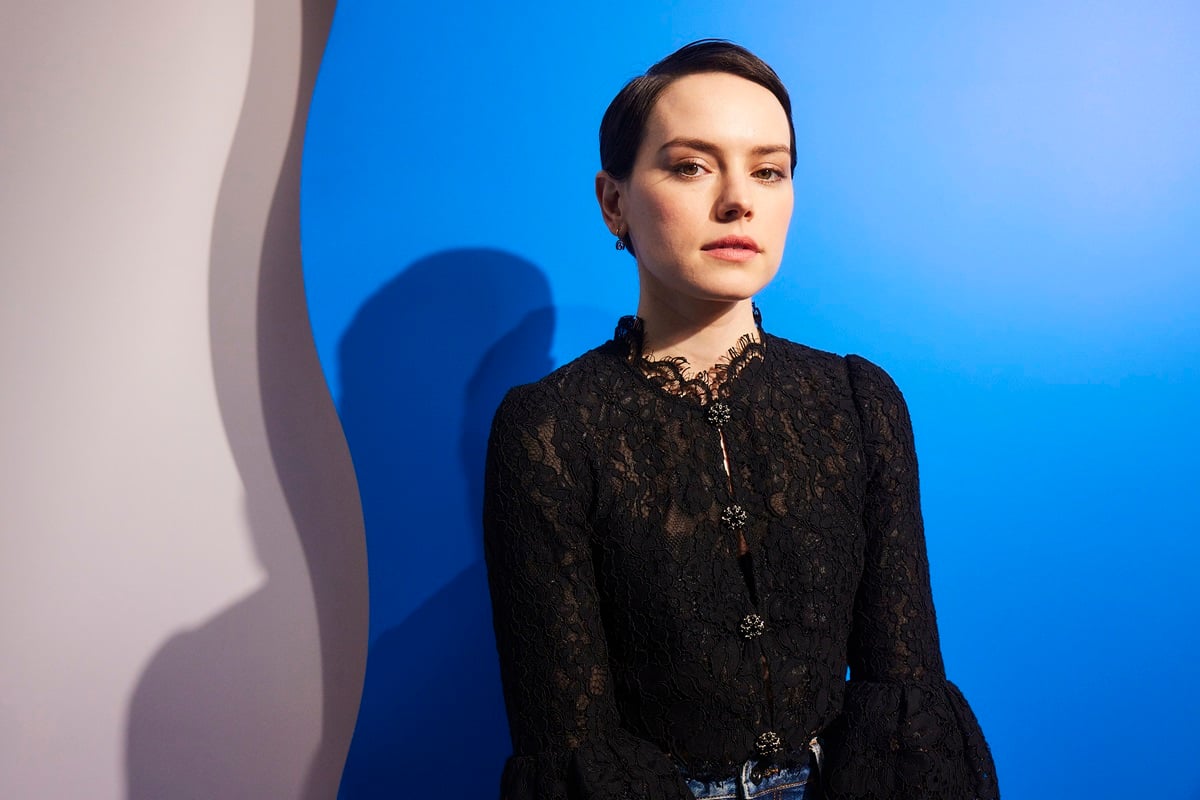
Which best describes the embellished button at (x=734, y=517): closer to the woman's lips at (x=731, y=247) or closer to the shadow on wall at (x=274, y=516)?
the woman's lips at (x=731, y=247)

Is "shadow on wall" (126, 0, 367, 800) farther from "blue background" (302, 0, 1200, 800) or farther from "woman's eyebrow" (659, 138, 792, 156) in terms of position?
"woman's eyebrow" (659, 138, 792, 156)

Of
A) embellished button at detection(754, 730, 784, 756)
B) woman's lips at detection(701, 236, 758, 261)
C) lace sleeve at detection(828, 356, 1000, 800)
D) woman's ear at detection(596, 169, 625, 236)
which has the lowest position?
embellished button at detection(754, 730, 784, 756)

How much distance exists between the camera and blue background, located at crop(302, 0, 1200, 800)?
82.7 inches

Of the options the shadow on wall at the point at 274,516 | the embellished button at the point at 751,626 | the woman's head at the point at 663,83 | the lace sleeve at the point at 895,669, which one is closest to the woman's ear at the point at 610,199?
the woman's head at the point at 663,83

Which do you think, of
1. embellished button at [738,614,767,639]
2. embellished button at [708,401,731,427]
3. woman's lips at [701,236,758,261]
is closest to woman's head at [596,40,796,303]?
A: woman's lips at [701,236,758,261]

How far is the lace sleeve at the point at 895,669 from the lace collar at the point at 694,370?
0.60ft

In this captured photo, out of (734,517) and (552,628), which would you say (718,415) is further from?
(552,628)

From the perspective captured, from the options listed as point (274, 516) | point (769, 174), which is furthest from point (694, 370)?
point (274, 516)

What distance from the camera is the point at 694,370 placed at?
1556 millimetres

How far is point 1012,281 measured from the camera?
2.13 m

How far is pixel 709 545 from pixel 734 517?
53 mm

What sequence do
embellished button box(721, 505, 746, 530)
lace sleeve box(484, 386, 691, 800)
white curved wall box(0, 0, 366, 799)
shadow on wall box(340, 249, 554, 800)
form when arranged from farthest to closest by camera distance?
white curved wall box(0, 0, 366, 799), shadow on wall box(340, 249, 554, 800), embellished button box(721, 505, 746, 530), lace sleeve box(484, 386, 691, 800)

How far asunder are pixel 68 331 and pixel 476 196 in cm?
101

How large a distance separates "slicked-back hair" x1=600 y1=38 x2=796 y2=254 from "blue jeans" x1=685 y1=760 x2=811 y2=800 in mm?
889
